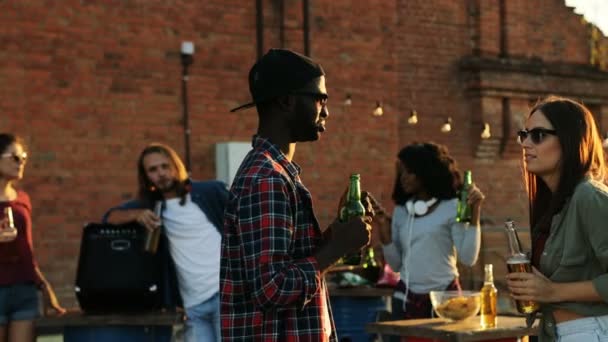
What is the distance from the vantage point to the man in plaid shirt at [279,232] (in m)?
2.93

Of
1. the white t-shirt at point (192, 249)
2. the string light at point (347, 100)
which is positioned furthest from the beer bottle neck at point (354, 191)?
the string light at point (347, 100)

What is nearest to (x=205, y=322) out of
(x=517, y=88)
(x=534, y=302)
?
(x=534, y=302)

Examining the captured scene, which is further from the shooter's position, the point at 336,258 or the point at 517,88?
the point at 517,88

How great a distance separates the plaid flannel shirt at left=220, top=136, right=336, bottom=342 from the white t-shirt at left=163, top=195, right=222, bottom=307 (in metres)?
3.14

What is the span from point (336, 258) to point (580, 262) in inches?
29.9

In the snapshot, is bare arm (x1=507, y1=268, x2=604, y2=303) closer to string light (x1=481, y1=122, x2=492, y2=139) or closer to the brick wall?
the brick wall

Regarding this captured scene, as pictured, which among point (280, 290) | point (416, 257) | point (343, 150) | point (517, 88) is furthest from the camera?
point (517, 88)

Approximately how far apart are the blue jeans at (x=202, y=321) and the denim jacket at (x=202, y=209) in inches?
4.6

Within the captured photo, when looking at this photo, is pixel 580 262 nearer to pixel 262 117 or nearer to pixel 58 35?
pixel 262 117

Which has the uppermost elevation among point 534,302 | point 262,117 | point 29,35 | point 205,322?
point 29,35

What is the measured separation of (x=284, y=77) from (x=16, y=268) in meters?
3.81

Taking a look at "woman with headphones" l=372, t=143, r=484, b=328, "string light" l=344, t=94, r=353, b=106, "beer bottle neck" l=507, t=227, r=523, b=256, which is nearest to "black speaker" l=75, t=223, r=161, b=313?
"woman with headphones" l=372, t=143, r=484, b=328

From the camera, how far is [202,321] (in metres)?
6.23

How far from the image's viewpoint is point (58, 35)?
389 inches
